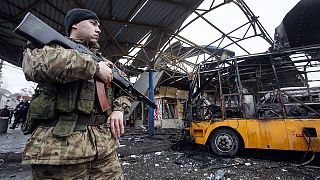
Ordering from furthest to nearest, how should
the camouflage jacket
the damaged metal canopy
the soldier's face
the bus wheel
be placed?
the bus wheel < the damaged metal canopy < the soldier's face < the camouflage jacket

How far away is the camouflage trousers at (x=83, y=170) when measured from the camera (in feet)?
3.24

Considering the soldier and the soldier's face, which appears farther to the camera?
the soldier's face

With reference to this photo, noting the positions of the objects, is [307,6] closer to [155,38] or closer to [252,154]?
[252,154]

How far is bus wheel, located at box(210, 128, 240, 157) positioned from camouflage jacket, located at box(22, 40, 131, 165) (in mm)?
3778

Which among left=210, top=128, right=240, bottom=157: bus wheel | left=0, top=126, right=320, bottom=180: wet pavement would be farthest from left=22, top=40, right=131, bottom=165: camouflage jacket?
left=210, top=128, right=240, bottom=157: bus wheel

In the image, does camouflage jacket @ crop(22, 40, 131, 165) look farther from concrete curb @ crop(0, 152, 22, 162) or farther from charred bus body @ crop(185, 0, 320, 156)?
charred bus body @ crop(185, 0, 320, 156)

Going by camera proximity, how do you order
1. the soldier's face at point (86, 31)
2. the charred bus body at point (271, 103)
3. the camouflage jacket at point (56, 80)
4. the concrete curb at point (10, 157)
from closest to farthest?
the camouflage jacket at point (56, 80), the soldier's face at point (86, 31), the concrete curb at point (10, 157), the charred bus body at point (271, 103)

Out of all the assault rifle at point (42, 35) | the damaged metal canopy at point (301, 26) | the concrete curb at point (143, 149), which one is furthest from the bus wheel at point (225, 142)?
the assault rifle at point (42, 35)

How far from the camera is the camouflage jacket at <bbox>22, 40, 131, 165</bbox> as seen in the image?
3.18 feet

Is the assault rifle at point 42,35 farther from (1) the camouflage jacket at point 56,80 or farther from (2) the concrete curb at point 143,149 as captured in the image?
(2) the concrete curb at point 143,149

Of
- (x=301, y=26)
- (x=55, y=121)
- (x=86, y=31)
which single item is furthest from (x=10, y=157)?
(x=301, y=26)

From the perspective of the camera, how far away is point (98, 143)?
3.81 ft

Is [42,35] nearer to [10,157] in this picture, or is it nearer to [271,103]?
[10,157]

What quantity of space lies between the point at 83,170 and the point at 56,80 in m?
0.55
